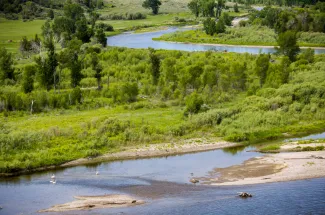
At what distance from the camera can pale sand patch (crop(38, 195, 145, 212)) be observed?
41.8 m

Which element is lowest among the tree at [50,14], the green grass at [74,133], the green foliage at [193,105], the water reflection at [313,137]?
the water reflection at [313,137]

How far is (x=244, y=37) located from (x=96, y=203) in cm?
11236

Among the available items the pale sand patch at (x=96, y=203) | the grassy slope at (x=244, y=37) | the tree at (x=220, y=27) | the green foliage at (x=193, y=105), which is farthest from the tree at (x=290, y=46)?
the pale sand patch at (x=96, y=203)

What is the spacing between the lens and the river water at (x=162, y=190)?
4116cm

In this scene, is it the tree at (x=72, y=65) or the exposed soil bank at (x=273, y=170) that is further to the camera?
the tree at (x=72, y=65)

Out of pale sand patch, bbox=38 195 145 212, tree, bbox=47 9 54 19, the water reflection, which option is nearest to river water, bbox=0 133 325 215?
pale sand patch, bbox=38 195 145 212

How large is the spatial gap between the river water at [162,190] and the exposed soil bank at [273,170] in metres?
1.21

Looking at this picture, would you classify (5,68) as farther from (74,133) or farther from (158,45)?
(158,45)

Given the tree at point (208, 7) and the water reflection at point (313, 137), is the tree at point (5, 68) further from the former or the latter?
the tree at point (208, 7)

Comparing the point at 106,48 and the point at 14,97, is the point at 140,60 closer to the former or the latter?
the point at 106,48

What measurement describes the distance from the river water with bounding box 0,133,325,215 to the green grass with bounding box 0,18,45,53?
82.2 meters

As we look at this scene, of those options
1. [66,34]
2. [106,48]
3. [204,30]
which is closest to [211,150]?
[106,48]

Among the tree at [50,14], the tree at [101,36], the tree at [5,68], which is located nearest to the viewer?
the tree at [5,68]

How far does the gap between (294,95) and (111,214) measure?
41.4 meters
